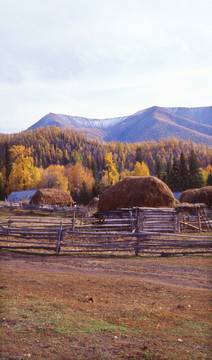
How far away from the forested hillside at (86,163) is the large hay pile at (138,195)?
117ft

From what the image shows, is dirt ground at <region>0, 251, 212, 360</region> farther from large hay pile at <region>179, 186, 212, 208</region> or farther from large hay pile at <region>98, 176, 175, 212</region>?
large hay pile at <region>179, 186, 212, 208</region>

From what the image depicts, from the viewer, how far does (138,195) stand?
2456 cm

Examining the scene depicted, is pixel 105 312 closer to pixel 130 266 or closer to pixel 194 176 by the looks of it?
pixel 130 266

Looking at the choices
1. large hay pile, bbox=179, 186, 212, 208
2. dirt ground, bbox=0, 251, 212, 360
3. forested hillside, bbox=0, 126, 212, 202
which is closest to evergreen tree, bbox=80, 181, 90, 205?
forested hillside, bbox=0, 126, 212, 202

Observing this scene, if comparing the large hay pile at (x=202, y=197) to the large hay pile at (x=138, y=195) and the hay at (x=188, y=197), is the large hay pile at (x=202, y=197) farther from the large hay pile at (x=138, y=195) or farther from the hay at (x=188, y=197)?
the large hay pile at (x=138, y=195)

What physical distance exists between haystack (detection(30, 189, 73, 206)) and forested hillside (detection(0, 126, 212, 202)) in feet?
45.3

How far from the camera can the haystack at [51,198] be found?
4824 centimetres

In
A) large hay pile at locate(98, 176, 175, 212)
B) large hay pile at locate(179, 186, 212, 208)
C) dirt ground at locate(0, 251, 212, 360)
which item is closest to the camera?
dirt ground at locate(0, 251, 212, 360)

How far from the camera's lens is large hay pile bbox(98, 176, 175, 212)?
79.8 feet

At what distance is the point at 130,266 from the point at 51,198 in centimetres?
4028

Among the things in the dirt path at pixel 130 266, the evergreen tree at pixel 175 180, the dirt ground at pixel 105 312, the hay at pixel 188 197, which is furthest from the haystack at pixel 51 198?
the dirt ground at pixel 105 312

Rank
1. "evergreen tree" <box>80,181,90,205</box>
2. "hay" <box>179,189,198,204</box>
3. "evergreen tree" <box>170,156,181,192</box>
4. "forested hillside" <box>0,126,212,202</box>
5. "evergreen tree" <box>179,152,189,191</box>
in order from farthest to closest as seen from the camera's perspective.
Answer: "evergreen tree" <box>80,181,90,205</box>, "forested hillside" <box>0,126,212,202</box>, "evergreen tree" <box>170,156,181,192</box>, "evergreen tree" <box>179,152,189,191</box>, "hay" <box>179,189,198,204</box>

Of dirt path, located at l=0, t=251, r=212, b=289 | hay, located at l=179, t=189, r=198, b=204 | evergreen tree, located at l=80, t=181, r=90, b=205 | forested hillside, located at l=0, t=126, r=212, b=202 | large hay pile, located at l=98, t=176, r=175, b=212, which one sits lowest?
evergreen tree, located at l=80, t=181, r=90, b=205

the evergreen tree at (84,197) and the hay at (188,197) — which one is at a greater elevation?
the hay at (188,197)
